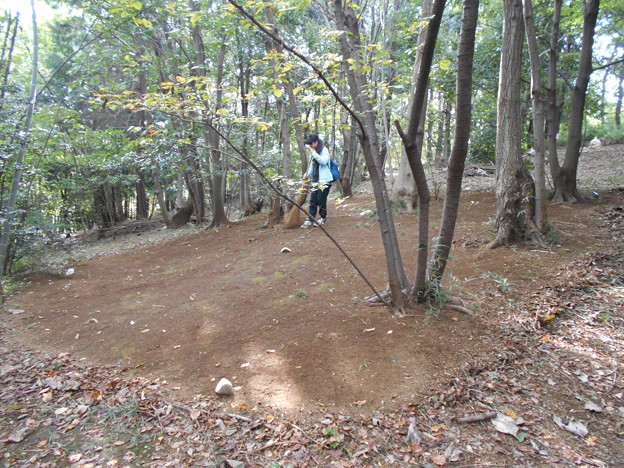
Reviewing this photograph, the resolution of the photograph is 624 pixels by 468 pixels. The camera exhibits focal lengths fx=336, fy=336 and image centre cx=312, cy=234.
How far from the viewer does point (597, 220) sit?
5070 millimetres

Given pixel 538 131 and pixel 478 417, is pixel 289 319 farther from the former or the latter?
pixel 538 131

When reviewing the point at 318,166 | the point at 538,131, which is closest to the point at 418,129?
the point at 538,131

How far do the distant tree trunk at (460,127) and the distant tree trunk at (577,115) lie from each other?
491 centimetres

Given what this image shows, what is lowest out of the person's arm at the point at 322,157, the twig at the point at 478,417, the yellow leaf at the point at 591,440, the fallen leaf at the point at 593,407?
the yellow leaf at the point at 591,440

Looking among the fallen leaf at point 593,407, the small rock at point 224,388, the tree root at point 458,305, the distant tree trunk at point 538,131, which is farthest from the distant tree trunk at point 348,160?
the fallen leaf at point 593,407

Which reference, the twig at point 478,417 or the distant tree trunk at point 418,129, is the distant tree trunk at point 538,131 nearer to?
the distant tree trunk at point 418,129

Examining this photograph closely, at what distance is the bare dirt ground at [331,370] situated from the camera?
6.15ft

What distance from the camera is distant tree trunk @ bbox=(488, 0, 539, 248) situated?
4.27 metres

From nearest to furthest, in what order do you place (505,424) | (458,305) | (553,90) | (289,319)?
(505,424) < (458,305) < (289,319) < (553,90)

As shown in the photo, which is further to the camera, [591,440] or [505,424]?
[505,424]

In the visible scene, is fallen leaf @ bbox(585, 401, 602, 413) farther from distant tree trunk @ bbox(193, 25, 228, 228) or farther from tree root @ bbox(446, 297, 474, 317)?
distant tree trunk @ bbox(193, 25, 228, 228)

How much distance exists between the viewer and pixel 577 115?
20.2ft

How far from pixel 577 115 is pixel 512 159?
123 inches

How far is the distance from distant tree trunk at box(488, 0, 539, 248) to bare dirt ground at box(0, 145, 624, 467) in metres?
0.31
